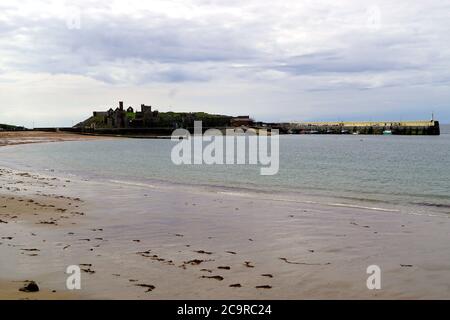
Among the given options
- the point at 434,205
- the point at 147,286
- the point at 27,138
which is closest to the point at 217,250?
the point at 147,286

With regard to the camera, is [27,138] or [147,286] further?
[27,138]

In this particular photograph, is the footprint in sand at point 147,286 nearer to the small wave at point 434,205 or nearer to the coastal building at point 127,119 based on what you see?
the small wave at point 434,205

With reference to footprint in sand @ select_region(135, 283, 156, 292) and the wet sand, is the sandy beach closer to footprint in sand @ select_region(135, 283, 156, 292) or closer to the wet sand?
footprint in sand @ select_region(135, 283, 156, 292)

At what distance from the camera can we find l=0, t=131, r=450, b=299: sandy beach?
26.8 feet

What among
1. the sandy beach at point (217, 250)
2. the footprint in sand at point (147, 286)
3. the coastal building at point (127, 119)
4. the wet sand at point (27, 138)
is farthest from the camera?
the coastal building at point (127, 119)

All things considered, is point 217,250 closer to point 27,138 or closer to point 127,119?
point 27,138

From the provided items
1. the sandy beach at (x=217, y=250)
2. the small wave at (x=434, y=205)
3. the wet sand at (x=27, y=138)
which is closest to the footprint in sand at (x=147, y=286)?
the sandy beach at (x=217, y=250)

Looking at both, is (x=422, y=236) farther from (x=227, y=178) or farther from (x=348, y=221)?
(x=227, y=178)

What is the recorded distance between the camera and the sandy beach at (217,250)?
8.18 metres

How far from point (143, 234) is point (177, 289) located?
4963mm

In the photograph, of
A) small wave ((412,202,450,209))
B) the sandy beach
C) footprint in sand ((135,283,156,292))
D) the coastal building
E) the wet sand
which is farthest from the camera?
the coastal building

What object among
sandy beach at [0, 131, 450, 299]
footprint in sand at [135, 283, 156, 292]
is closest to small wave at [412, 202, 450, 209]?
sandy beach at [0, 131, 450, 299]

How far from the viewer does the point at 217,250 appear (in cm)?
1114

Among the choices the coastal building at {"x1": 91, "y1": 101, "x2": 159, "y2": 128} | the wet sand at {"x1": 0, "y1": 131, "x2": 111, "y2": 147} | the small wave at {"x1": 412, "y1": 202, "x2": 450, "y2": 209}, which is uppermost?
the coastal building at {"x1": 91, "y1": 101, "x2": 159, "y2": 128}
